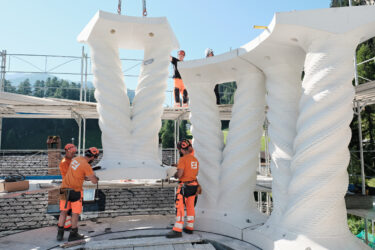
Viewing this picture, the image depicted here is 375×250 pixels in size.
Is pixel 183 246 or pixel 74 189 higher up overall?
pixel 74 189

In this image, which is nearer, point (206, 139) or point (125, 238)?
point (125, 238)

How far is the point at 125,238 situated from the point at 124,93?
107 inches

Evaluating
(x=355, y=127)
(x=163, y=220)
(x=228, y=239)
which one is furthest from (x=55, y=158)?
(x=355, y=127)

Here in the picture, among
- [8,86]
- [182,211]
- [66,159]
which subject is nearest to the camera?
[182,211]

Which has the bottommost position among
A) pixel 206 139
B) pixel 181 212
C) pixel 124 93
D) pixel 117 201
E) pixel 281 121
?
pixel 117 201

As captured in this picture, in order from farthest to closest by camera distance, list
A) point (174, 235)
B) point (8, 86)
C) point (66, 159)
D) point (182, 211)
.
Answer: point (8, 86)
point (66, 159)
point (182, 211)
point (174, 235)

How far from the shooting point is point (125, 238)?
4941mm

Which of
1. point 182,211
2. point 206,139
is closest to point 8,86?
point 206,139

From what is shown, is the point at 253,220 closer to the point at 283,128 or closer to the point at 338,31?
the point at 283,128

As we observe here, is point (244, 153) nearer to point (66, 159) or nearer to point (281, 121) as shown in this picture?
point (281, 121)

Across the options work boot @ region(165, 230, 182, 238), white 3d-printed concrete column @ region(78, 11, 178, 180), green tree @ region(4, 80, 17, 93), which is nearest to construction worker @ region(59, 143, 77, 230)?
white 3d-printed concrete column @ region(78, 11, 178, 180)

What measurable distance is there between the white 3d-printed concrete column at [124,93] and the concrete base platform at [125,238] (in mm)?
988

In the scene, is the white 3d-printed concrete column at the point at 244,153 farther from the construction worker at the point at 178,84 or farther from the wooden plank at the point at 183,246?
the construction worker at the point at 178,84

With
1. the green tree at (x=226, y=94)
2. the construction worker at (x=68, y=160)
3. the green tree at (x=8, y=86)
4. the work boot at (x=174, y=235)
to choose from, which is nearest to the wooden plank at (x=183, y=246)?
the work boot at (x=174, y=235)
